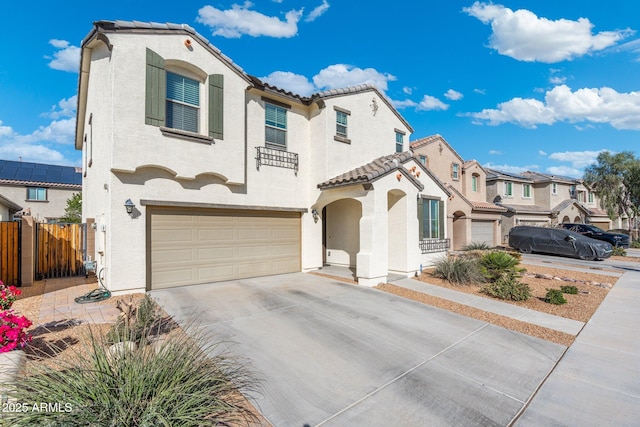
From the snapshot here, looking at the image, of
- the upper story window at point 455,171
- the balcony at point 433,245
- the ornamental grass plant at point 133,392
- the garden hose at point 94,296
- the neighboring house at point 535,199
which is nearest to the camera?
the ornamental grass plant at point 133,392

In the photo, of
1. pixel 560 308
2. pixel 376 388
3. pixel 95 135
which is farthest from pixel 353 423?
pixel 95 135

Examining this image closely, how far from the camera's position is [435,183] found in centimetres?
1398

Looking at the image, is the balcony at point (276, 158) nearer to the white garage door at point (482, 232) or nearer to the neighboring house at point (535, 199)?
the white garage door at point (482, 232)

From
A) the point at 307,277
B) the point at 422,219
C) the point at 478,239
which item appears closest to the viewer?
the point at 307,277

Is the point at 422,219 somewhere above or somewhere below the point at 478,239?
above

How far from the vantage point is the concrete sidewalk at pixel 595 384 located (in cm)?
352

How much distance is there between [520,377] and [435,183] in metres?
10.6

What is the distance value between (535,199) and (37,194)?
47542 mm

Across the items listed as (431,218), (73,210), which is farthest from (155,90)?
(73,210)

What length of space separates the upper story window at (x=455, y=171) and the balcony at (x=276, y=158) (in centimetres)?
1546

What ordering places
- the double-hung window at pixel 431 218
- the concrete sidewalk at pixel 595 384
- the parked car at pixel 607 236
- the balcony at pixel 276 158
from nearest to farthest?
the concrete sidewalk at pixel 595 384 → the balcony at pixel 276 158 → the double-hung window at pixel 431 218 → the parked car at pixel 607 236

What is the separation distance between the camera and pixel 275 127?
444 inches

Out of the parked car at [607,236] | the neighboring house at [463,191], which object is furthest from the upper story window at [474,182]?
the parked car at [607,236]

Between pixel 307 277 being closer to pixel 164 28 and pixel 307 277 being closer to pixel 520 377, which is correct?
pixel 520 377
